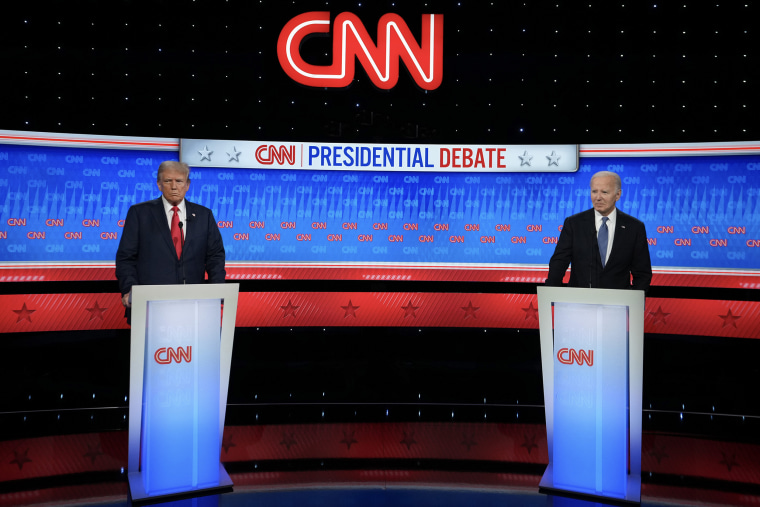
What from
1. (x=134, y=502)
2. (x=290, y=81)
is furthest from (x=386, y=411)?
(x=290, y=81)

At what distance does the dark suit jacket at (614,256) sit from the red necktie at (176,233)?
6.87ft

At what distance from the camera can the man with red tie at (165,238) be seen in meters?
3.19

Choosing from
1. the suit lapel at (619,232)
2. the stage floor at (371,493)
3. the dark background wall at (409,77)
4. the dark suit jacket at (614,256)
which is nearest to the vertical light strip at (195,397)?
the stage floor at (371,493)

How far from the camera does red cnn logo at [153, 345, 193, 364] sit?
110 inches

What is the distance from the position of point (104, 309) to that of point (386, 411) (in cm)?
252

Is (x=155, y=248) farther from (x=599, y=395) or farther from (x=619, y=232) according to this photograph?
(x=619, y=232)

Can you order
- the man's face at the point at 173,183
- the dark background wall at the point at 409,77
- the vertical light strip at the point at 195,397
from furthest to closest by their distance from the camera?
the dark background wall at the point at 409,77
the man's face at the point at 173,183
the vertical light strip at the point at 195,397

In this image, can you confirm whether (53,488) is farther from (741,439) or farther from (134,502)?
(741,439)

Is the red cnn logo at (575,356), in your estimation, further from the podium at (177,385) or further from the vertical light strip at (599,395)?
the podium at (177,385)

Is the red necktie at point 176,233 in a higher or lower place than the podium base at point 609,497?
higher

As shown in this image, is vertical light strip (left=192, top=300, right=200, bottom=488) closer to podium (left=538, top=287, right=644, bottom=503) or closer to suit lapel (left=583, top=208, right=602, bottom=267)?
podium (left=538, top=287, right=644, bottom=503)

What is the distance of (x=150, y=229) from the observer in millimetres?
3215

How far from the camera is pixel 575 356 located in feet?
9.52

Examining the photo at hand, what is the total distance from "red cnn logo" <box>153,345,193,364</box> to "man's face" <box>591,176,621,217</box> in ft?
7.53
